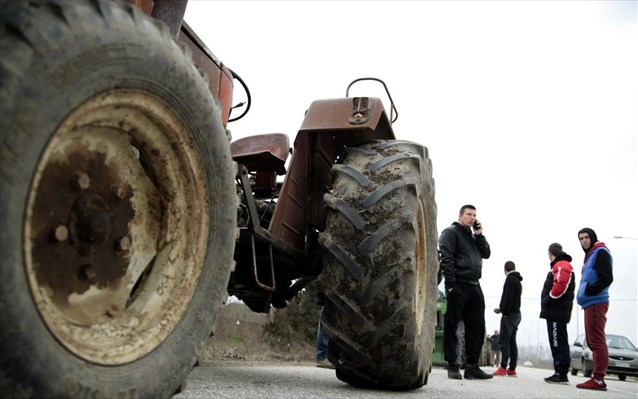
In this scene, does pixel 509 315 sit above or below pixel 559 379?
above

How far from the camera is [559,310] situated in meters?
8.30

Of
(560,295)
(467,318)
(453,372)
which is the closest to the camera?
(467,318)

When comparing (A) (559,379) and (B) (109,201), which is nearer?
(B) (109,201)

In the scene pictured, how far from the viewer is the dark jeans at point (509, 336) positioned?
31.3 feet

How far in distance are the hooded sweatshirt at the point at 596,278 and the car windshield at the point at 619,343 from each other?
1377 cm

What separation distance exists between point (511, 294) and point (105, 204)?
9041mm

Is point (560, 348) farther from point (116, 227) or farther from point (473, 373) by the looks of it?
point (116, 227)

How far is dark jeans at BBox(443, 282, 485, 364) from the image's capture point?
6492mm

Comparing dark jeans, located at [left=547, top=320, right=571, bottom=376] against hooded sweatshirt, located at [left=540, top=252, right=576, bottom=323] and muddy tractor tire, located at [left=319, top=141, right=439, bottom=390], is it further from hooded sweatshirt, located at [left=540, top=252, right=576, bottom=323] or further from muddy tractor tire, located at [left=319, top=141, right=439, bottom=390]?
muddy tractor tire, located at [left=319, top=141, right=439, bottom=390]

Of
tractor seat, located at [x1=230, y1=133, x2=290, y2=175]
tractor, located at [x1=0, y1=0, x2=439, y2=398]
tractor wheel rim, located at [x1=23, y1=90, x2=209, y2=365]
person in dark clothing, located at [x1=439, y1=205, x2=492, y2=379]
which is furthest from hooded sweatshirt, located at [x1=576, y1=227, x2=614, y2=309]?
tractor wheel rim, located at [x1=23, y1=90, x2=209, y2=365]

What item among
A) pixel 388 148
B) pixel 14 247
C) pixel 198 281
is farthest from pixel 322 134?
pixel 14 247

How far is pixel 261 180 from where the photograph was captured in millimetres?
4684

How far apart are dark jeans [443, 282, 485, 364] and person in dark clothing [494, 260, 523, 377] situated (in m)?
3.25

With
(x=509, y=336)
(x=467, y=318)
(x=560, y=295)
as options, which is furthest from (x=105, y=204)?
(x=509, y=336)
